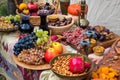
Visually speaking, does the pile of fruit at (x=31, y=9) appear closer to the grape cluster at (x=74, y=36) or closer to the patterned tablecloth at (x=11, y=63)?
the patterned tablecloth at (x=11, y=63)

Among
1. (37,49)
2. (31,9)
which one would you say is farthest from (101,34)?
(31,9)

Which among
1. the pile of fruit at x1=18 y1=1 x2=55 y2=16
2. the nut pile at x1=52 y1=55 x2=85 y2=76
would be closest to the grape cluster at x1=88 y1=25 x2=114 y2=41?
the nut pile at x1=52 y1=55 x2=85 y2=76

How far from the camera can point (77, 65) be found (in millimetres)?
1299

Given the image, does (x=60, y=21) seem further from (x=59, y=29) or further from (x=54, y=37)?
(x=54, y=37)

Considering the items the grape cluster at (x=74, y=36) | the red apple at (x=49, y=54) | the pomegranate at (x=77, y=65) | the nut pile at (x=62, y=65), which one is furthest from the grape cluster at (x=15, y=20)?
the pomegranate at (x=77, y=65)

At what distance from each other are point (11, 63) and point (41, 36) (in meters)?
0.33

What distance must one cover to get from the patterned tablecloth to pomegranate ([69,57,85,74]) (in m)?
0.27

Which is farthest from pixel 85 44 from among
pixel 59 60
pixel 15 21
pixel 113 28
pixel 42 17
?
pixel 113 28

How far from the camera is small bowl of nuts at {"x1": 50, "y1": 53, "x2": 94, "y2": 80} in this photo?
1307mm

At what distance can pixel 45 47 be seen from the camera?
1631 mm

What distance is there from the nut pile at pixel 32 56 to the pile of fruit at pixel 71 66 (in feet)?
0.47

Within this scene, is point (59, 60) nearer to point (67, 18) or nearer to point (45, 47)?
point (45, 47)

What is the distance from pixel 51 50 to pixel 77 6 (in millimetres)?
625

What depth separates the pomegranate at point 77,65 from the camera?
1.30 metres
